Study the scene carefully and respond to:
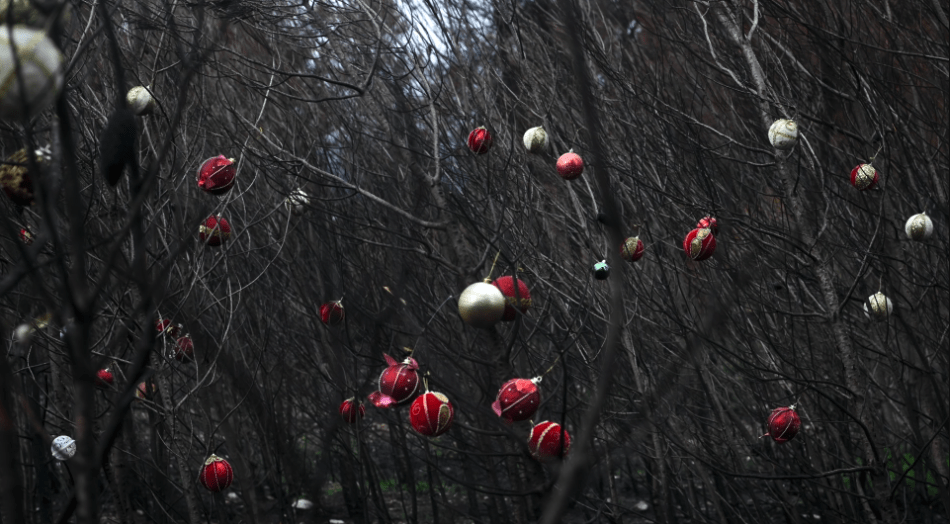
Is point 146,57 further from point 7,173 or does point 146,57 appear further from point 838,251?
point 838,251

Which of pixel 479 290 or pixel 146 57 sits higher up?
pixel 146 57

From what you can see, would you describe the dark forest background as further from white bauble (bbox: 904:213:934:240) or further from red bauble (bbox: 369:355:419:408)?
red bauble (bbox: 369:355:419:408)

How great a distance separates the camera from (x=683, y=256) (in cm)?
525

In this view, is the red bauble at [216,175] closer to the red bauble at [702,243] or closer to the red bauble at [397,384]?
the red bauble at [397,384]

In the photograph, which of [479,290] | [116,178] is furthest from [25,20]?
[479,290]

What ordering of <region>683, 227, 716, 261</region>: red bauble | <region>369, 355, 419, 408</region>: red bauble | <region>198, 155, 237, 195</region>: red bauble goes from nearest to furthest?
1. <region>369, 355, 419, 408</region>: red bauble
2. <region>198, 155, 237, 195</region>: red bauble
3. <region>683, 227, 716, 261</region>: red bauble

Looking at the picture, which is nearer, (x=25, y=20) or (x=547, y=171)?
(x=25, y=20)

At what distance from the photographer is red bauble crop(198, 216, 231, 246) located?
13.1ft

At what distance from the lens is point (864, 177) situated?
3719 mm

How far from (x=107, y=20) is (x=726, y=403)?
4768mm

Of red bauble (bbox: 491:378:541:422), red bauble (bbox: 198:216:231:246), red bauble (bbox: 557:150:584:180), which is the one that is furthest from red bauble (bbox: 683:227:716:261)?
red bauble (bbox: 198:216:231:246)

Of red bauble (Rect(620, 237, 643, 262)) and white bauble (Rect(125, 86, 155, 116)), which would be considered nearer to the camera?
white bauble (Rect(125, 86, 155, 116))

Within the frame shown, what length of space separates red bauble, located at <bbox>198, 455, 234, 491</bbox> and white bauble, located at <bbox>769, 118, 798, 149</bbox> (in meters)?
3.02

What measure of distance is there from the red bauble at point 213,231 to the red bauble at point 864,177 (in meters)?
3.04
